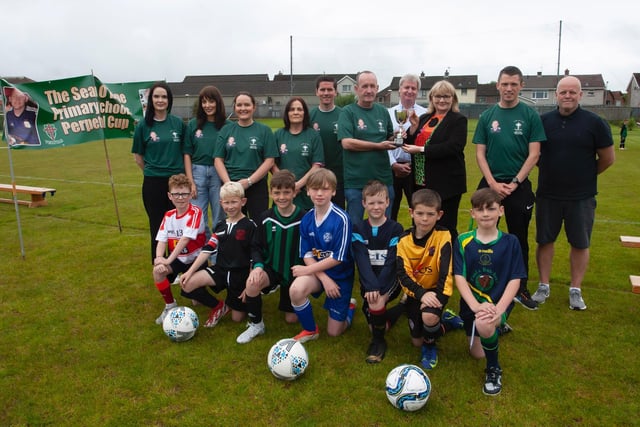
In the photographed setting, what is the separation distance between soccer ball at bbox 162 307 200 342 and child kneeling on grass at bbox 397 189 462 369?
1.97 metres

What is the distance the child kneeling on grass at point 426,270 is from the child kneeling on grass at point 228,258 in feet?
5.09

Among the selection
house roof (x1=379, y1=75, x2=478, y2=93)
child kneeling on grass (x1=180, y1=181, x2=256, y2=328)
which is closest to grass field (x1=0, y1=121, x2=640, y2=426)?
child kneeling on grass (x1=180, y1=181, x2=256, y2=328)

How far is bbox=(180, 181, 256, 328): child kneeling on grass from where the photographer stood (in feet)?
14.7

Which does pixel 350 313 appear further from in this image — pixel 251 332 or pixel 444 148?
pixel 444 148

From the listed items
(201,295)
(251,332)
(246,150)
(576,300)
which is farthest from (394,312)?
(246,150)

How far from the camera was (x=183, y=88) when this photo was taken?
73688 millimetres

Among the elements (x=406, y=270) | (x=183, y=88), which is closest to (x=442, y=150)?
(x=406, y=270)

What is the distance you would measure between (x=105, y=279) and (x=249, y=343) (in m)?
2.76

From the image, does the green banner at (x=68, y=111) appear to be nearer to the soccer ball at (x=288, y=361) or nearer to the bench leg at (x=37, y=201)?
the bench leg at (x=37, y=201)

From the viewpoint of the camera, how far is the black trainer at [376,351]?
3.84 metres

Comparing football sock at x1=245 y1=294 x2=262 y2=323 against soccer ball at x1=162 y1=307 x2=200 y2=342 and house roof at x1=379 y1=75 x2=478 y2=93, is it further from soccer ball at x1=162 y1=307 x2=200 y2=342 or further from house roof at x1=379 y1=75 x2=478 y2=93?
house roof at x1=379 y1=75 x2=478 y2=93

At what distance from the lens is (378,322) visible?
391 centimetres

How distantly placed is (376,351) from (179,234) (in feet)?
7.82

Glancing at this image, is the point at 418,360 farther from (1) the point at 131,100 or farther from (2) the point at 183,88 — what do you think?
(2) the point at 183,88
